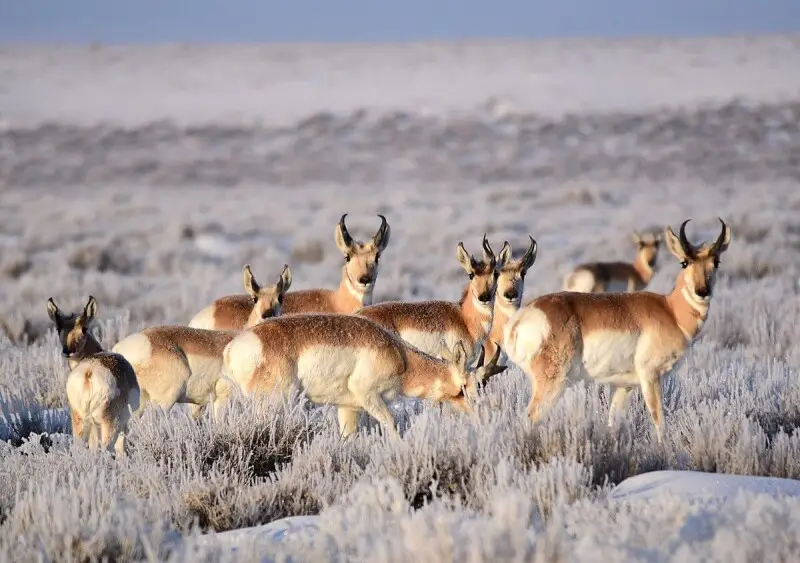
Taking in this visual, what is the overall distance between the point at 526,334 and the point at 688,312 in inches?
43.2

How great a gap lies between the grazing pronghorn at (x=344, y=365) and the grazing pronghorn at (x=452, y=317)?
3.24ft

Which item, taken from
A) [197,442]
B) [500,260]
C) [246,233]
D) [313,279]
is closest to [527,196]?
[246,233]

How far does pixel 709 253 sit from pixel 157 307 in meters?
8.82

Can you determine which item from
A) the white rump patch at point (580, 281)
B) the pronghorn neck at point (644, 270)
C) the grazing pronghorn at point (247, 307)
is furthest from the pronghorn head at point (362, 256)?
the pronghorn neck at point (644, 270)

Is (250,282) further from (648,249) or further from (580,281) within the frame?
(648,249)

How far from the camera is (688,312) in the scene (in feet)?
23.4

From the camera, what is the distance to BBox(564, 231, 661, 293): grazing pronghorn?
46.9ft

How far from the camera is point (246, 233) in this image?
25.6 m

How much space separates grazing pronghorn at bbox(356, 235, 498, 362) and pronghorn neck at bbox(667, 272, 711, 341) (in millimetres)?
1281

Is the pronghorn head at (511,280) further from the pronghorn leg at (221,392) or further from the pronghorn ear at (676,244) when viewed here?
the pronghorn leg at (221,392)

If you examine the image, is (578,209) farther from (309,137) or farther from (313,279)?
(309,137)

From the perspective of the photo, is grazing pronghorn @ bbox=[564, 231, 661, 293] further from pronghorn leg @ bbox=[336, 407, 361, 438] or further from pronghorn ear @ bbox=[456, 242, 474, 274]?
pronghorn leg @ bbox=[336, 407, 361, 438]

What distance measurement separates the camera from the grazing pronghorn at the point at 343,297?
8.73m

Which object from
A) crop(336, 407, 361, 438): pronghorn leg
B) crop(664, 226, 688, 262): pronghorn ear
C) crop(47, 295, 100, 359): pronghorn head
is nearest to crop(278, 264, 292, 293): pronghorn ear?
crop(336, 407, 361, 438): pronghorn leg
